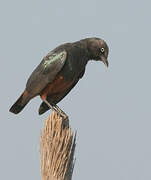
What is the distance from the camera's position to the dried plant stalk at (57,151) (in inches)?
180

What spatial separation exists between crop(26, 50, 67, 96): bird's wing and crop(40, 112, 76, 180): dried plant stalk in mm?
2256

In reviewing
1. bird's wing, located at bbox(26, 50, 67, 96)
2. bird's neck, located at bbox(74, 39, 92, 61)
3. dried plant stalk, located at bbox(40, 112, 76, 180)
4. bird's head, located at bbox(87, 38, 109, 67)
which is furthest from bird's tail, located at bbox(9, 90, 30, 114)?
dried plant stalk, located at bbox(40, 112, 76, 180)

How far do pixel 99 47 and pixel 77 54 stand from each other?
40 cm

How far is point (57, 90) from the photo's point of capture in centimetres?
713

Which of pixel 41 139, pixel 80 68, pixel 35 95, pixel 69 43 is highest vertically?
pixel 69 43

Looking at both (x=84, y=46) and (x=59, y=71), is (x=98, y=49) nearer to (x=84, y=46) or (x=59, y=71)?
(x=84, y=46)

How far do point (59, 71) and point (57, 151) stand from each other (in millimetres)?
2640

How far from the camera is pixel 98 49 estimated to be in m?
7.33

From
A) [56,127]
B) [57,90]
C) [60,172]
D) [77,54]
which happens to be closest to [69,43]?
[77,54]

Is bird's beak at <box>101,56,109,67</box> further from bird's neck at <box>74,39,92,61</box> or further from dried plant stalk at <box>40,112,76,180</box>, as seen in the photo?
dried plant stalk at <box>40,112,76,180</box>

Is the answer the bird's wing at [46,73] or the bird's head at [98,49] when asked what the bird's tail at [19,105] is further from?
the bird's head at [98,49]

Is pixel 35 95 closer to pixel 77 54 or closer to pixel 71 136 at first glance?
pixel 77 54

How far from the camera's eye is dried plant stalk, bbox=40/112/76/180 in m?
4.58

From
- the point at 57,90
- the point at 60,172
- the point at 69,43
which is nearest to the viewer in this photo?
the point at 60,172
